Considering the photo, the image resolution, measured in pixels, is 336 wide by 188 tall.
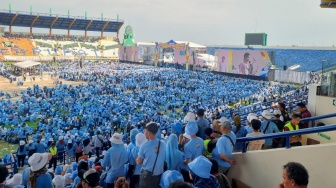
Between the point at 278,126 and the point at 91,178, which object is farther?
the point at 278,126

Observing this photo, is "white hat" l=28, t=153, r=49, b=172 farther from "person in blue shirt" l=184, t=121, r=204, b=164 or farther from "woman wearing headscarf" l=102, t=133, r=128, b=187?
"person in blue shirt" l=184, t=121, r=204, b=164

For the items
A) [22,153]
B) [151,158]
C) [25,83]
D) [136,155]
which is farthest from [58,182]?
[25,83]

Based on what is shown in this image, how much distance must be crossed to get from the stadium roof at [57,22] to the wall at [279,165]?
2117 inches

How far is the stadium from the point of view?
333 cm

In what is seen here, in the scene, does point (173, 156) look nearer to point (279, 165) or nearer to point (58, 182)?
point (279, 165)

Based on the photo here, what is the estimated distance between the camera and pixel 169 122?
13.1 meters

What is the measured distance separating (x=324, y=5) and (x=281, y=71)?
25083 mm

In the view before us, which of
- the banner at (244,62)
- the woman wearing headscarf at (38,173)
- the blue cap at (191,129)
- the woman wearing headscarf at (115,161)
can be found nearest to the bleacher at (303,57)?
the banner at (244,62)

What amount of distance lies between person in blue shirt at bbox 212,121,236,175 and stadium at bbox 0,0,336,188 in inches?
0.4

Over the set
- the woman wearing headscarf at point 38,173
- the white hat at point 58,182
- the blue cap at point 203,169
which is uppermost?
the blue cap at point 203,169

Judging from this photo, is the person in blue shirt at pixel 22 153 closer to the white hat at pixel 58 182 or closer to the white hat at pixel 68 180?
the white hat at pixel 68 180

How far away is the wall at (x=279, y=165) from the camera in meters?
3.11

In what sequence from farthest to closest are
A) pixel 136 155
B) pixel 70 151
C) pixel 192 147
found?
pixel 70 151
pixel 136 155
pixel 192 147

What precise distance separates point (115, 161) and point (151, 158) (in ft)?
2.01
